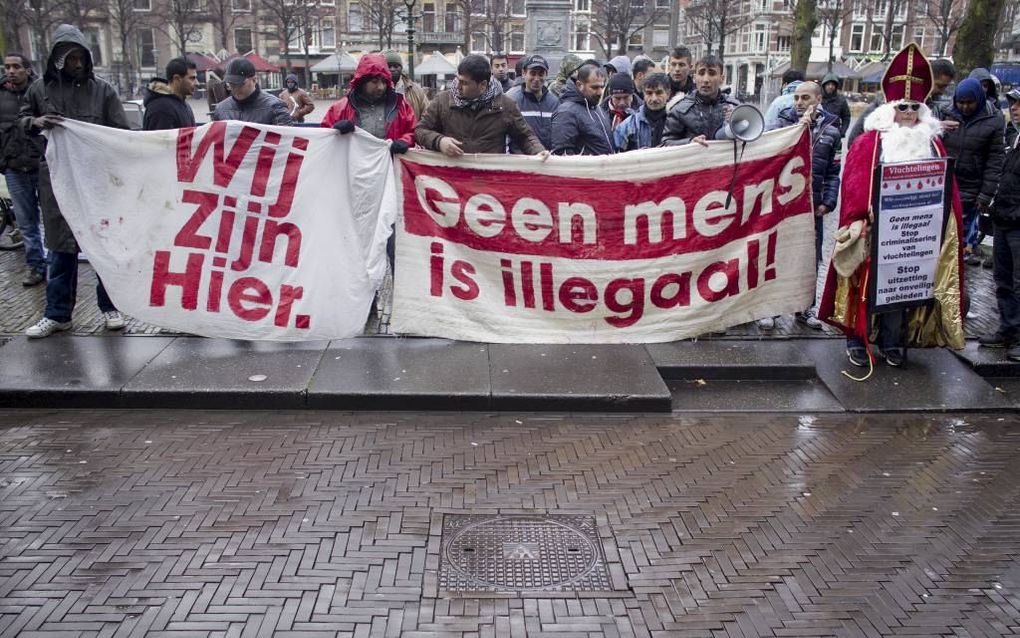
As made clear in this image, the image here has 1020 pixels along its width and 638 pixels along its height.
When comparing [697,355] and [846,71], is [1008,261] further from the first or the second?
[846,71]

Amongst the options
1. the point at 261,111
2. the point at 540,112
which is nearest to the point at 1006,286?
the point at 540,112

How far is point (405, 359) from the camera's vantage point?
622cm

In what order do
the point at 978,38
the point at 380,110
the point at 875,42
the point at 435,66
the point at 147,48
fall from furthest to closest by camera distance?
the point at 875,42, the point at 147,48, the point at 435,66, the point at 978,38, the point at 380,110

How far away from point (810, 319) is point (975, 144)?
2.07 m

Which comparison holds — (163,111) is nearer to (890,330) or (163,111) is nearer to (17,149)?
(17,149)

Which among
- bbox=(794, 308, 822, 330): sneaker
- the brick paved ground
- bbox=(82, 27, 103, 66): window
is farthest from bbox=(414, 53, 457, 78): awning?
the brick paved ground

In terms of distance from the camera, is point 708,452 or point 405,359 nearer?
point 708,452

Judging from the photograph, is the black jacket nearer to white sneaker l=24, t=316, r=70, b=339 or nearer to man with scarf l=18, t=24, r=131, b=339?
man with scarf l=18, t=24, r=131, b=339

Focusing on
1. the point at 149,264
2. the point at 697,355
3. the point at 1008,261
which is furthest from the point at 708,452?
the point at 149,264

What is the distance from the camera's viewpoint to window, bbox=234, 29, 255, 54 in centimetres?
6975

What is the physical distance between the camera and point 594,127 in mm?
7184

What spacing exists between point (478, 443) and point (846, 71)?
50964mm

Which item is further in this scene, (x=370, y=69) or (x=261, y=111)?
(x=261, y=111)

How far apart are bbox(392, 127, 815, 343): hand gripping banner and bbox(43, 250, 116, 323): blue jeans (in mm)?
2573
